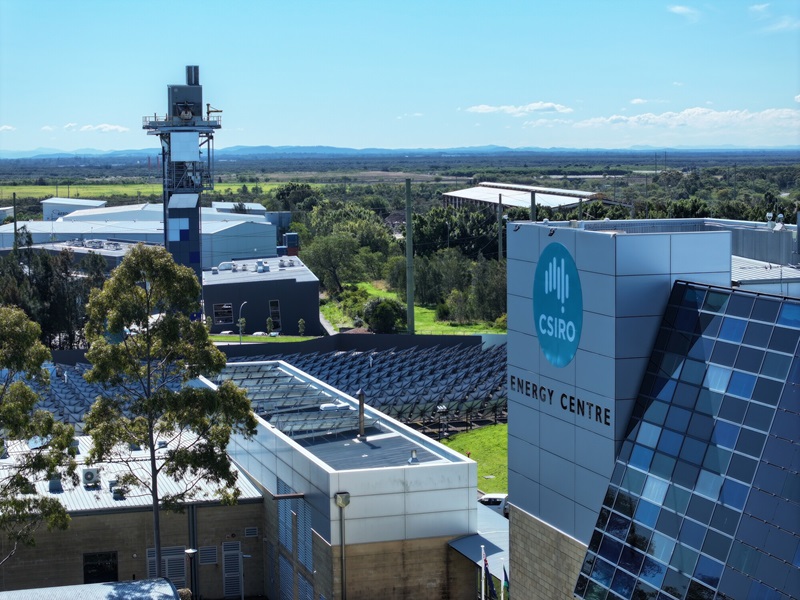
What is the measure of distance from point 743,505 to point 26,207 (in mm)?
195230

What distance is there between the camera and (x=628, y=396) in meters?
18.9

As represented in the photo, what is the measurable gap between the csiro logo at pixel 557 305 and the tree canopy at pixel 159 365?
8416 millimetres

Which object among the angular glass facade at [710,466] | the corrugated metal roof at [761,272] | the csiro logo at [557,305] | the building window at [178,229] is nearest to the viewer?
the angular glass facade at [710,466]

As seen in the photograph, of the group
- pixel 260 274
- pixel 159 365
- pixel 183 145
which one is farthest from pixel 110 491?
pixel 260 274

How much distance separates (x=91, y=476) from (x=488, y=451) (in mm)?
17711

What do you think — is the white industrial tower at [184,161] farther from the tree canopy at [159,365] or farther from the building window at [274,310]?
the tree canopy at [159,365]

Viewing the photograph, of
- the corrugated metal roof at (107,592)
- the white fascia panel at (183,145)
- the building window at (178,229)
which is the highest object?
the white fascia panel at (183,145)

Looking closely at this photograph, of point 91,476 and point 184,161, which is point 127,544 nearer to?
point 91,476

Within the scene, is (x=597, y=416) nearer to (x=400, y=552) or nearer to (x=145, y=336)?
(x=400, y=552)

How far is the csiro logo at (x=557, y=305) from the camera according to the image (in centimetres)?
1995

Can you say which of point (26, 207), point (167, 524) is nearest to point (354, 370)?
point (167, 524)

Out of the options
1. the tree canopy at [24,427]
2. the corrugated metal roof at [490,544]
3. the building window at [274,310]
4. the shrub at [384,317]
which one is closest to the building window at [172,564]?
the tree canopy at [24,427]

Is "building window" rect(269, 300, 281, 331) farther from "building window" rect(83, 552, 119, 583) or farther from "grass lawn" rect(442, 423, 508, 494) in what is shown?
"building window" rect(83, 552, 119, 583)

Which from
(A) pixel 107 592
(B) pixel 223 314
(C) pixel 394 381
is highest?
(A) pixel 107 592
